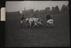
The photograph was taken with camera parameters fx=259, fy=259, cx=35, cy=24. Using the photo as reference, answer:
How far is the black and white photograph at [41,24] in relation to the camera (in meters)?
6.16

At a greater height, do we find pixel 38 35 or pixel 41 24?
pixel 41 24

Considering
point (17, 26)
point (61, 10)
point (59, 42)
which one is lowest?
point (59, 42)

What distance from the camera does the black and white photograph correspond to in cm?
616

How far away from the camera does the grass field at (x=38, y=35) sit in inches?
243

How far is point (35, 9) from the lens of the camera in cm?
618

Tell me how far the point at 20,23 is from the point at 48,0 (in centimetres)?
87

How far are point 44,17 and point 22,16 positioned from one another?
0.53 metres

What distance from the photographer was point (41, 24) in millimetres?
6156

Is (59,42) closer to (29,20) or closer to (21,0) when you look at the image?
(29,20)

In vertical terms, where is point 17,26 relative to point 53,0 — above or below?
below

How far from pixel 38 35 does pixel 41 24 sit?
10.7 inches

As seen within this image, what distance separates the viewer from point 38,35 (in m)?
6.17

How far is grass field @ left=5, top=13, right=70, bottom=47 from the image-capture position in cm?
616

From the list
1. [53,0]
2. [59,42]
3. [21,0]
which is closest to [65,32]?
[59,42]
